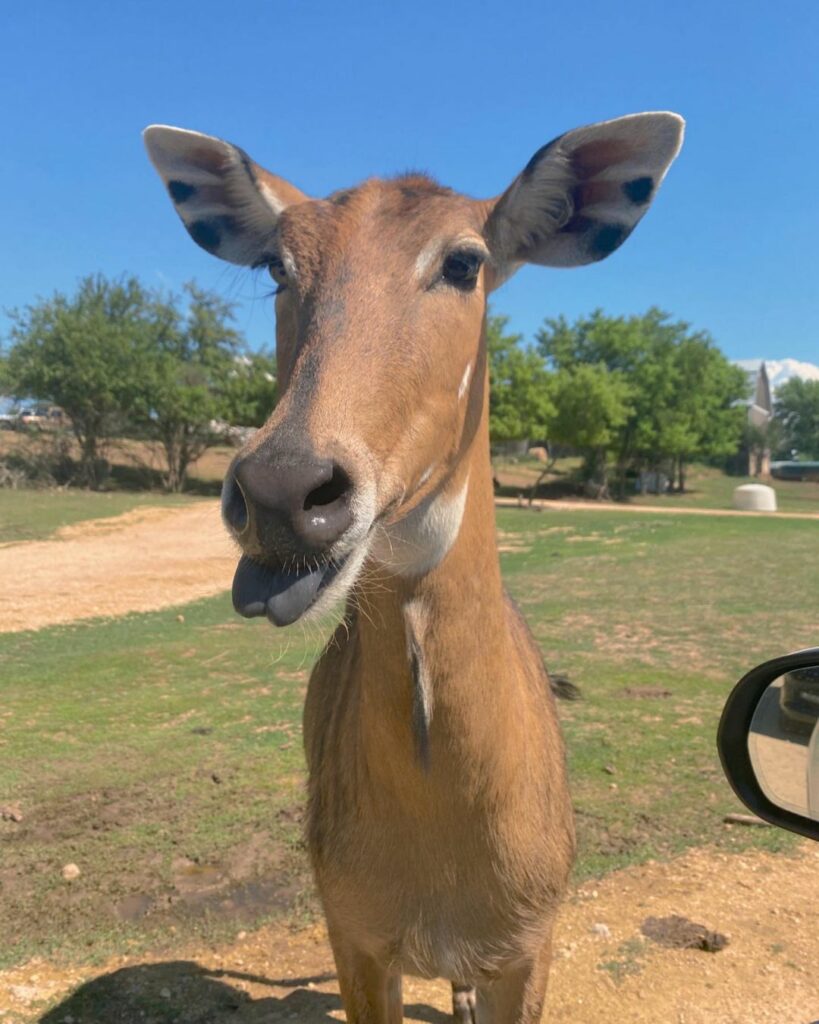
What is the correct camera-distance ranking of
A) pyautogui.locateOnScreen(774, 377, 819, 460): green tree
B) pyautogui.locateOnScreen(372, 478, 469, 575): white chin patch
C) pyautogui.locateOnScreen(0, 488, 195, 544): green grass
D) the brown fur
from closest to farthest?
1. the brown fur
2. pyautogui.locateOnScreen(372, 478, 469, 575): white chin patch
3. pyautogui.locateOnScreen(0, 488, 195, 544): green grass
4. pyautogui.locateOnScreen(774, 377, 819, 460): green tree

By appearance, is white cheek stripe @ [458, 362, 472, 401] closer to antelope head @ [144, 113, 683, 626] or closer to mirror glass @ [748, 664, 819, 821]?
antelope head @ [144, 113, 683, 626]

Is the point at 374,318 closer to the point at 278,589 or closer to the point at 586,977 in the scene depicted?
the point at 278,589

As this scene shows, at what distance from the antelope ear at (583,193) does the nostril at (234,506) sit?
54.9 inches

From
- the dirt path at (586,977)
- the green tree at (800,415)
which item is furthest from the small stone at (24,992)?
the green tree at (800,415)

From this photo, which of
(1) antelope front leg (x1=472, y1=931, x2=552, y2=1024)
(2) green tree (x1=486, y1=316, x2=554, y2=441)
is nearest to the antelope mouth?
(1) antelope front leg (x1=472, y1=931, x2=552, y2=1024)

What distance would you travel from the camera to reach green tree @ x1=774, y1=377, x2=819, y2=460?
2950 inches

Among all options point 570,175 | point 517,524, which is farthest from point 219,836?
point 517,524

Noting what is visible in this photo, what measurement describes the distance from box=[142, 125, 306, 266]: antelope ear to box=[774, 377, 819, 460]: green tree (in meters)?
79.7

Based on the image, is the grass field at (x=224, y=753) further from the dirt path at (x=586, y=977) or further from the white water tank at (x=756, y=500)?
the white water tank at (x=756, y=500)

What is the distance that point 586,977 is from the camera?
11.9ft

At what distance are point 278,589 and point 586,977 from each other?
3094 mm

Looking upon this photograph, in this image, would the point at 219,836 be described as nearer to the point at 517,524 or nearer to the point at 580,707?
the point at 580,707

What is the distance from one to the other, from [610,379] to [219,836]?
1609 inches

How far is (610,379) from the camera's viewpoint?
42.7 m
